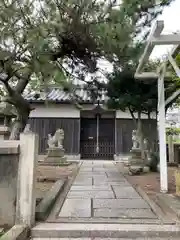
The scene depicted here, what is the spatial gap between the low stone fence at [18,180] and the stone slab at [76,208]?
1.92 ft

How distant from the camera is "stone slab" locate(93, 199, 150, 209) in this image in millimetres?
3765

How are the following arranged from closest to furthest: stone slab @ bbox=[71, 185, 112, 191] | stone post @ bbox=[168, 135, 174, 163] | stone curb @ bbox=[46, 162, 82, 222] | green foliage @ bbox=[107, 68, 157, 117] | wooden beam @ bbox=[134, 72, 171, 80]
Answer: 1. stone curb @ bbox=[46, 162, 82, 222]
2. stone slab @ bbox=[71, 185, 112, 191]
3. wooden beam @ bbox=[134, 72, 171, 80]
4. green foliage @ bbox=[107, 68, 157, 117]
5. stone post @ bbox=[168, 135, 174, 163]

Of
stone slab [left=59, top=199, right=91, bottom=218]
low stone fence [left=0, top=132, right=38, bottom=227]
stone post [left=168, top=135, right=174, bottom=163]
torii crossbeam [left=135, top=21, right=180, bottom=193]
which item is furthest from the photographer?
stone post [left=168, top=135, right=174, bottom=163]

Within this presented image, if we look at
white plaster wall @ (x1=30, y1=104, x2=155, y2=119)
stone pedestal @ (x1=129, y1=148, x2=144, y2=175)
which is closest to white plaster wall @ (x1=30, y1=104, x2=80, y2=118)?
white plaster wall @ (x1=30, y1=104, x2=155, y2=119)

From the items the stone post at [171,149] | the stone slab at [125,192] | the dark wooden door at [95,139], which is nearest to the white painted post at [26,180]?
the stone slab at [125,192]

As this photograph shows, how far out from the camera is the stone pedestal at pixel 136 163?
292 inches

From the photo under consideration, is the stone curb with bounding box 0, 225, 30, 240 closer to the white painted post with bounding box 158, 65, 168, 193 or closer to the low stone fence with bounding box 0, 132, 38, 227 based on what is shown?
the low stone fence with bounding box 0, 132, 38, 227

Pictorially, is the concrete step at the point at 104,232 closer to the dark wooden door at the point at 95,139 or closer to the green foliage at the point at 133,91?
the green foliage at the point at 133,91

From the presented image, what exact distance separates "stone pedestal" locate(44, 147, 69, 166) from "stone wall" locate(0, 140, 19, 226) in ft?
23.2

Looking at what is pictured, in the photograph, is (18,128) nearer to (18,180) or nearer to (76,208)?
(76,208)

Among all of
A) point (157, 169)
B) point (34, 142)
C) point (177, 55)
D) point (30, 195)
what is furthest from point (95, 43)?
point (157, 169)

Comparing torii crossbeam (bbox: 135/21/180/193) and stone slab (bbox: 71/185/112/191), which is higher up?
torii crossbeam (bbox: 135/21/180/193)

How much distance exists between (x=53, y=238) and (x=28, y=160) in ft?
3.00

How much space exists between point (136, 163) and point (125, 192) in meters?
4.01
